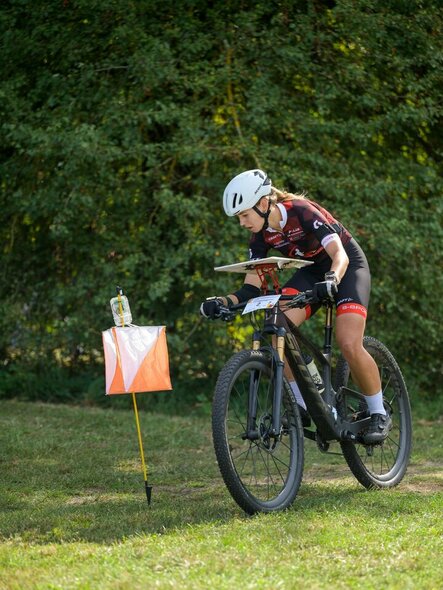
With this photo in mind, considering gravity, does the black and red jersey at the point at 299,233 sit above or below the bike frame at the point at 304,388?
above

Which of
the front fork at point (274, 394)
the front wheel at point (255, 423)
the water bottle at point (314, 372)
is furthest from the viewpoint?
the water bottle at point (314, 372)

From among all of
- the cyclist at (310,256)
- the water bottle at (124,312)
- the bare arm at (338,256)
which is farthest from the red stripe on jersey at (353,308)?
the water bottle at (124,312)

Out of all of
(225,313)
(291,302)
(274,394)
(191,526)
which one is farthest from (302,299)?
(191,526)

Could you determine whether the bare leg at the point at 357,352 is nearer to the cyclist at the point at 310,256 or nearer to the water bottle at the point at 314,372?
the cyclist at the point at 310,256

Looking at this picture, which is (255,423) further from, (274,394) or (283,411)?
(283,411)

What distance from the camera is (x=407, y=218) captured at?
11.0 meters

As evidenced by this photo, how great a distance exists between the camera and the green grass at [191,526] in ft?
13.9

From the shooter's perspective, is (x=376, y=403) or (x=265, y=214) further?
(x=376, y=403)

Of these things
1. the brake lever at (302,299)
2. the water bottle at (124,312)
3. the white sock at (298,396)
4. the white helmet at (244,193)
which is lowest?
the white sock at (298,396)

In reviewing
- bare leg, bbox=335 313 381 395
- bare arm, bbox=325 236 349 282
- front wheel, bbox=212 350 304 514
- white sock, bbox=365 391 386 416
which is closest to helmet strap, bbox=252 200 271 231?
bare arm, bbox=325 236 349 282

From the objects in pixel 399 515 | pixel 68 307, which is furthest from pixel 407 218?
pixel 399 515

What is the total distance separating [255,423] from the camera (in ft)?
17.9

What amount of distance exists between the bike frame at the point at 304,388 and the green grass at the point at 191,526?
410 millimetres

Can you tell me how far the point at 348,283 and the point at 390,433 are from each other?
3.65 ft
